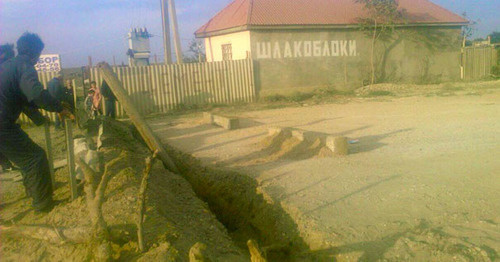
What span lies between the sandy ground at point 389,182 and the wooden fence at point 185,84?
15.2 feet

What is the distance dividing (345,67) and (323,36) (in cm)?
172

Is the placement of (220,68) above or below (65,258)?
above

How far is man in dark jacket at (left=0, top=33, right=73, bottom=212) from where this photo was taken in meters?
4.10

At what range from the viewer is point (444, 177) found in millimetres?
5312

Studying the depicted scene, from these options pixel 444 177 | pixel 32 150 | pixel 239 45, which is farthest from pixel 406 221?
pixel 239 45

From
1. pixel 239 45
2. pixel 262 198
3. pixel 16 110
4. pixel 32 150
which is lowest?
pixel 262 198

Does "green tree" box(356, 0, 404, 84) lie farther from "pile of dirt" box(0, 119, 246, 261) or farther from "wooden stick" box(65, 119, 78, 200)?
"wooden stick" box(65, 119, 78, 200)

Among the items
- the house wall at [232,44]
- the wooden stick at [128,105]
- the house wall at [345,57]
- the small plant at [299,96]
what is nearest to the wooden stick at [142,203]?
the wooden stick at [128,105]

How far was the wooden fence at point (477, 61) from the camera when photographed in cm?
2153

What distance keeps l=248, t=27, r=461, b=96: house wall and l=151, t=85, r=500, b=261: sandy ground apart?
692 centimetres

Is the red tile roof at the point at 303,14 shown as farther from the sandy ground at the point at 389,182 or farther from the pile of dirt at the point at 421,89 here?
the sandy ground at the point at 389,182

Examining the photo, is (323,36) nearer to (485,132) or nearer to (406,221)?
(485,132)

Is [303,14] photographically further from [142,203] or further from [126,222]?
[142,203]

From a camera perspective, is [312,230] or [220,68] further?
[220,68]
